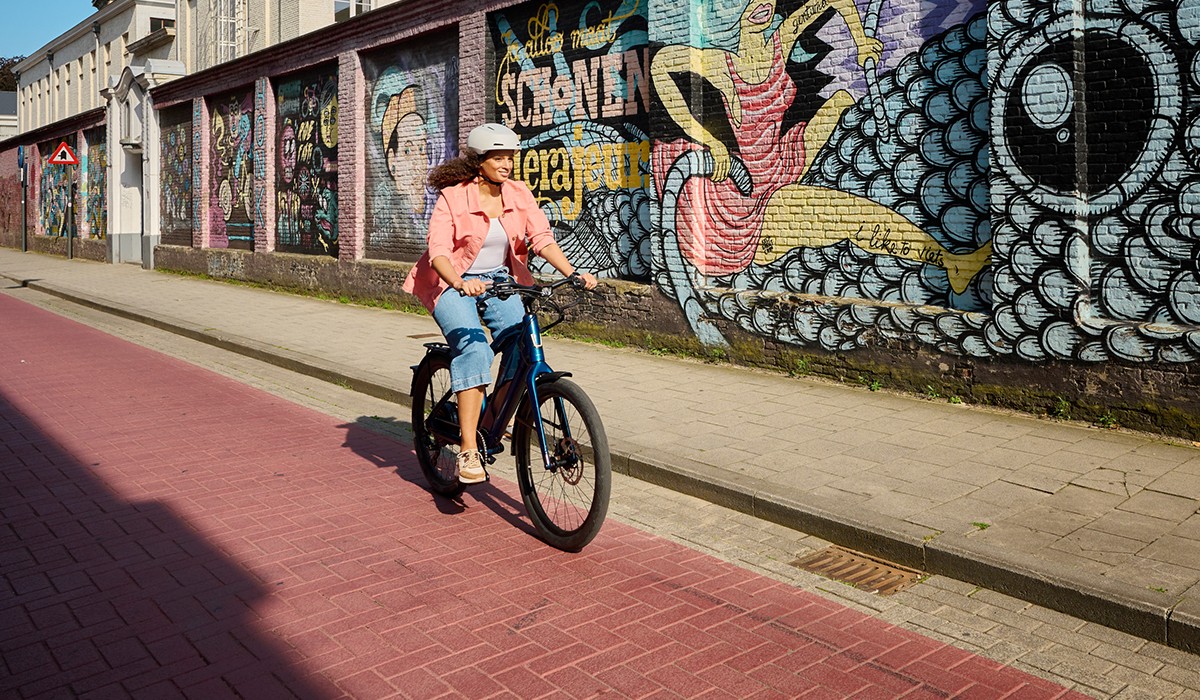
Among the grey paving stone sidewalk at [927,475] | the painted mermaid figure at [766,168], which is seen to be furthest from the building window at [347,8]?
the grey paving stone sidewalk at [927,475]

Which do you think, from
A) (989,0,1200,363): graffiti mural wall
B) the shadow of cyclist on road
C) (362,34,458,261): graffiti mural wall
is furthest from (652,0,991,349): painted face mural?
(362,34,458,261): graffiti mural wall

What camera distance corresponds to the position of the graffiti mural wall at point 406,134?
15.9 meters

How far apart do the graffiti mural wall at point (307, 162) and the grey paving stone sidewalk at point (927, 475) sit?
8.50 m

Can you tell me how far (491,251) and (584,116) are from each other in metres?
7.77

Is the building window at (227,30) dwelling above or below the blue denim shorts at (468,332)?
above

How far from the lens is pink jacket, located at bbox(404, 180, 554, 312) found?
18.2 ft

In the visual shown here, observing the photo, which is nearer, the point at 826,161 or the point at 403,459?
the point at 403,459

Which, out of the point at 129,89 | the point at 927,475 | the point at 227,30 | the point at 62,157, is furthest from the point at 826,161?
the point at 129,89

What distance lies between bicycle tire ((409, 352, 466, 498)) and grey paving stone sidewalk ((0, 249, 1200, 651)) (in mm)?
1258

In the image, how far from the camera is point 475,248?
221 inches

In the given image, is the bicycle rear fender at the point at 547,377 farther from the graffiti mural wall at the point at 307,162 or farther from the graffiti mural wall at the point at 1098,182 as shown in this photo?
the graffiti mural wall at the point at 307,162

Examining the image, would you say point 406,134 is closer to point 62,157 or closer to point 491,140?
point 491,140

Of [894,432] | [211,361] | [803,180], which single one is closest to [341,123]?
[211,361]

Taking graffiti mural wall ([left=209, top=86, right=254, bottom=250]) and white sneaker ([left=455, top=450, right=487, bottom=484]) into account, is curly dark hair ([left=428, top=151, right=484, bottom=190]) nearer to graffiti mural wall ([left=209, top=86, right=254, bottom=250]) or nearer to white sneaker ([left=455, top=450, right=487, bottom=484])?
white sneaker ([left=455, top=450, right=487, bottom=484])
